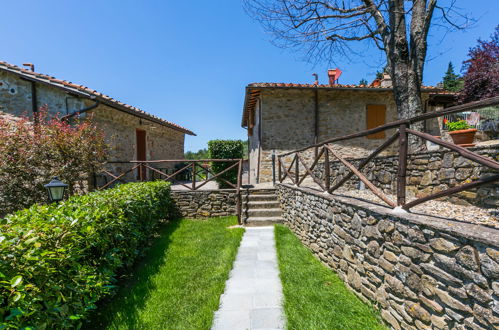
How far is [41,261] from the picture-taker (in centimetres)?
159

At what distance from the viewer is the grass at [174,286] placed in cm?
242

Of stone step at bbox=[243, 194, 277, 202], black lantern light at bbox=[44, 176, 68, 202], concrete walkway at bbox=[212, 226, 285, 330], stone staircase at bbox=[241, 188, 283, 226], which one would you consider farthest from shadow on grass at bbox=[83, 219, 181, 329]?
stone step at bbox=[243, 194, 277, 202]

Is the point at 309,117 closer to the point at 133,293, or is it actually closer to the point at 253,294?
the point at 253,294

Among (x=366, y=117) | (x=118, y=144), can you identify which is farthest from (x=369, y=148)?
(x=118, y=144)

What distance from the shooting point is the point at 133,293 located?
2.89 meters

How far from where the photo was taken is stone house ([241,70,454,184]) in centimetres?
908

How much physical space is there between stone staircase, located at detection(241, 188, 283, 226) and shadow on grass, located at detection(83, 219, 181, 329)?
7.44ft

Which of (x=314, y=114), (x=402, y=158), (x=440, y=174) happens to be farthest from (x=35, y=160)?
(x=314, y=114)

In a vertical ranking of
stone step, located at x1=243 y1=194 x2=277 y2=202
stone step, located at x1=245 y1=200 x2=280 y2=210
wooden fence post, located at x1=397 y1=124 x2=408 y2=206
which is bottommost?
stone step, located at x1=245 y1=200 x2=280 y2=210

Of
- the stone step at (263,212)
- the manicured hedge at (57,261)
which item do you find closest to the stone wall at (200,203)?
the stone step at (263,212)

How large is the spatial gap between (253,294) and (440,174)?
312 centimetres

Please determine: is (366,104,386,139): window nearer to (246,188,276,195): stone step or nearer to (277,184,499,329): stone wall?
(246,188,276,195): stone step

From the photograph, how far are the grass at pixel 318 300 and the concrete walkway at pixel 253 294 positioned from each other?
0.44ft

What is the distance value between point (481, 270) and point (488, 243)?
188mm
